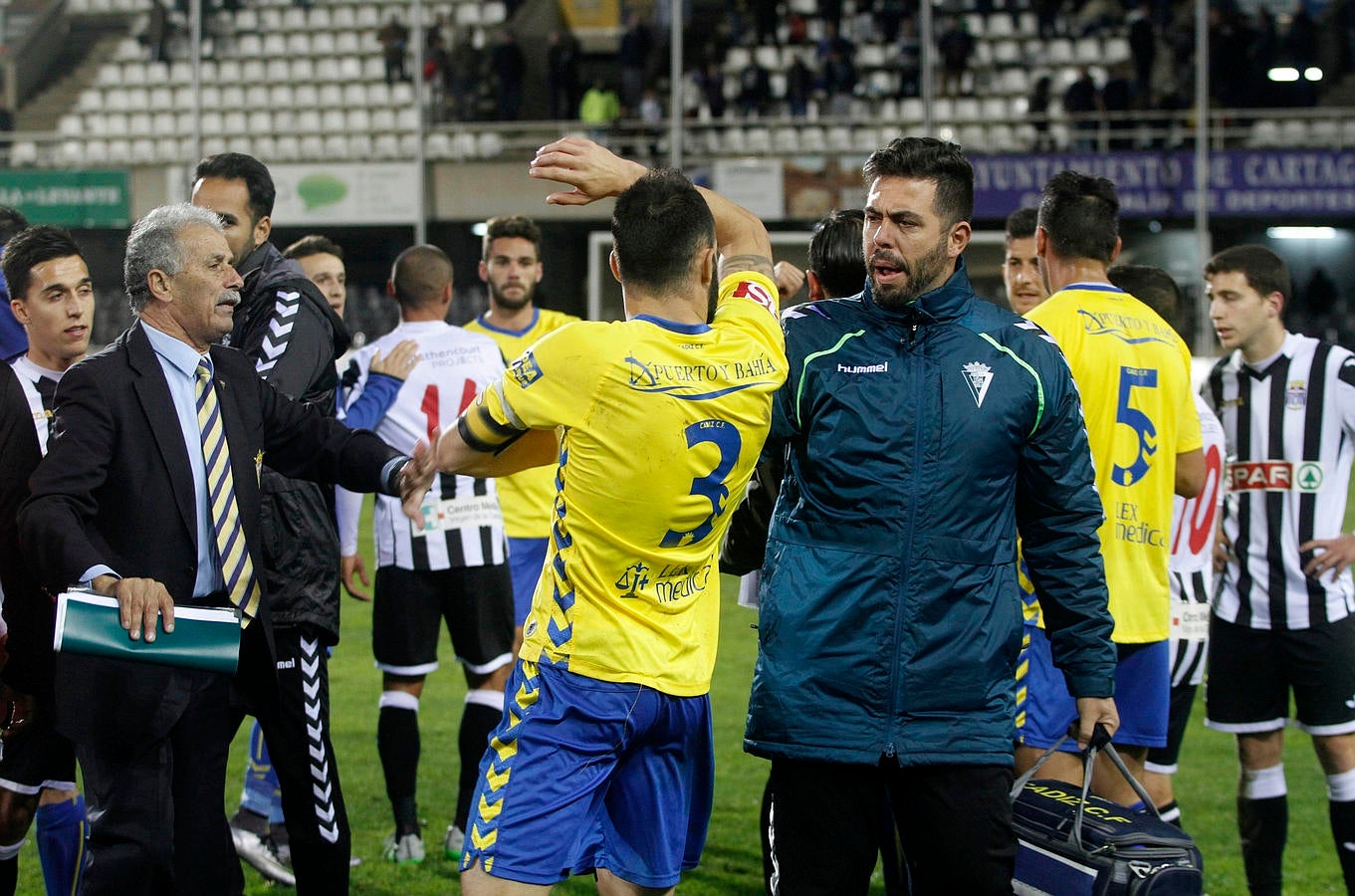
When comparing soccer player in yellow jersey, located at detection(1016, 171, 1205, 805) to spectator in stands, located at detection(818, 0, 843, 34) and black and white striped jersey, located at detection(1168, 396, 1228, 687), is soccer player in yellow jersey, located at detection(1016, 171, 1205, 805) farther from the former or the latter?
spectator in stands, located at detection(818, 0, 843, 34)

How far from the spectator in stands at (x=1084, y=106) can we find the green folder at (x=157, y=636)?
1794 cm

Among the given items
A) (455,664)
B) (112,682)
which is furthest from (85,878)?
(455,664)

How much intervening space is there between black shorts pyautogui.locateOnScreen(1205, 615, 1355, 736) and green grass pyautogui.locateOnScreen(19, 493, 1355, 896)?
682 millimetres

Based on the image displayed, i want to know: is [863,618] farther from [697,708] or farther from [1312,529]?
[1312,529]

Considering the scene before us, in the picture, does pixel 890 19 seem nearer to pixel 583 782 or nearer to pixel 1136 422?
pixel 1136 422

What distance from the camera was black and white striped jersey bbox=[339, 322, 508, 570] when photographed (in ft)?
18.0

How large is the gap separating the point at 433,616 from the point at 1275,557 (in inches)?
117

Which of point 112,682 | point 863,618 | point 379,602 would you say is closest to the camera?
point 863,618

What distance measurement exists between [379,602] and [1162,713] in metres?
2.87

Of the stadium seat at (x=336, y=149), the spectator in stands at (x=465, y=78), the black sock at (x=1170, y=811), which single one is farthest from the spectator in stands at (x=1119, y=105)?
the black sock at (x=1170, y=811)

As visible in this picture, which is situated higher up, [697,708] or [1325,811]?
[697,708]

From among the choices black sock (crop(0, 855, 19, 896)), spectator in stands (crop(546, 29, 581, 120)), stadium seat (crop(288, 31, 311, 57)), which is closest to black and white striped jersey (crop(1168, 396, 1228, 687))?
black sock (crop(0, 855, 19, 896))

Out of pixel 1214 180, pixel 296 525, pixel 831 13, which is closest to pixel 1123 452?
pixel 296 525

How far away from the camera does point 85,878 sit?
3.24 meters
